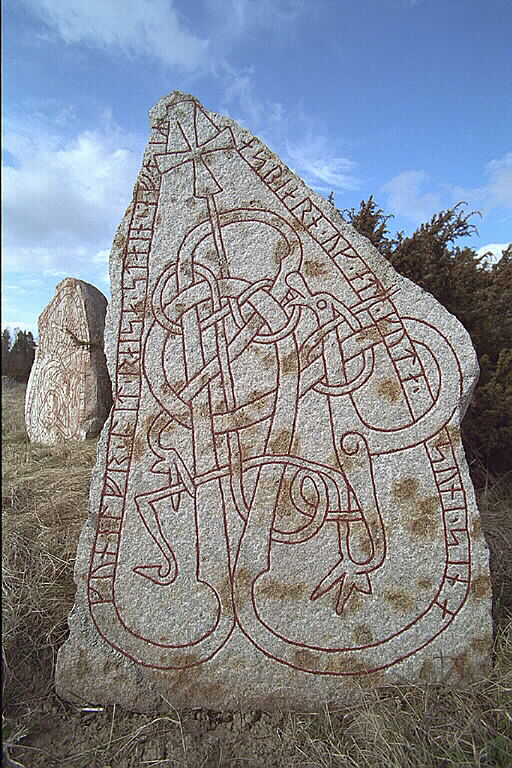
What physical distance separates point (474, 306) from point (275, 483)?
2.12 metres

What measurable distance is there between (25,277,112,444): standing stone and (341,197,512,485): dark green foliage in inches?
80.6

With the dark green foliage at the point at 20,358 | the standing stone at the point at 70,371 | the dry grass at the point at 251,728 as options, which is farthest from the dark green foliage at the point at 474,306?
the dark green foliage at the point at 20,358

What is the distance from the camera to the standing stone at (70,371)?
3.99 m

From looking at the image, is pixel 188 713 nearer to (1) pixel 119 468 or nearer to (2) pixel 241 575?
(2) pixel 241 575

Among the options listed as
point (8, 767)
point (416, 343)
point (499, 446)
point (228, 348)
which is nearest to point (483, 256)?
point (499, 446)

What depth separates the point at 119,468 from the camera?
1811 millimetres

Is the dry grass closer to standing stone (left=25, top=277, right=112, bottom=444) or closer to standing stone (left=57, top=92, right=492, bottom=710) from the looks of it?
standing stone (left=57, top=92, right=492, bottom=710)

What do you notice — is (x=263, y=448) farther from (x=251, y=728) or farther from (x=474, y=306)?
(x=474, y=306)

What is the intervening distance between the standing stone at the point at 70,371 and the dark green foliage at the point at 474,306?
2.05 meters

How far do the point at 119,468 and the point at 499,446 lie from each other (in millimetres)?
2429

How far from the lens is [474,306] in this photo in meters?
3.30

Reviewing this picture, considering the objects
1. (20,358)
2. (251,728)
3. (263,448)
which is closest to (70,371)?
(263,448)

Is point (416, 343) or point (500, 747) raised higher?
point (416, 343)

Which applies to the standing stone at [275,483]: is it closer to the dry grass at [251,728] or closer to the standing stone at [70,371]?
the dry grass at [251,728]
